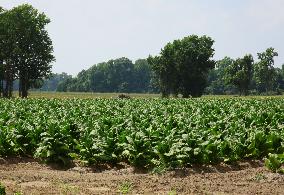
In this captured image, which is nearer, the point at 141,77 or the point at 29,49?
the point at 29,49

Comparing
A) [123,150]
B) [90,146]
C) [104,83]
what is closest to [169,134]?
[123,150]

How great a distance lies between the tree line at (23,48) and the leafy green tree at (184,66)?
23871 millimetres

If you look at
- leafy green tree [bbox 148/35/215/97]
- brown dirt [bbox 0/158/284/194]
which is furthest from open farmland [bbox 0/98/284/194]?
leafy green tree [bbox 148/35/215/97]

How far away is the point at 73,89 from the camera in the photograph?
159250mm

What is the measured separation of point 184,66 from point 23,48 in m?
30.3

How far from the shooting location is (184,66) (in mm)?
84562

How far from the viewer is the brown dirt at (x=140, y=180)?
869 cm

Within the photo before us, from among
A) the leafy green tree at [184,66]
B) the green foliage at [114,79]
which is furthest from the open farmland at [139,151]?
the green foliage at [114,79]

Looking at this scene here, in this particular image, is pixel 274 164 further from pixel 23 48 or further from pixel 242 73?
pixel 242 73

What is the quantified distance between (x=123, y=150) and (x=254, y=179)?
3.80 metres

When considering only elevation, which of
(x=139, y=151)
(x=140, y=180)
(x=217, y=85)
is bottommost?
(x=140, y=180)

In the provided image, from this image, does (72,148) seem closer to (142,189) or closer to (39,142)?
(39,142)

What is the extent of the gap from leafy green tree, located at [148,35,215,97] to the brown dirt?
71467mm

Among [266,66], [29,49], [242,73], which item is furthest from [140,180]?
[266,66]
